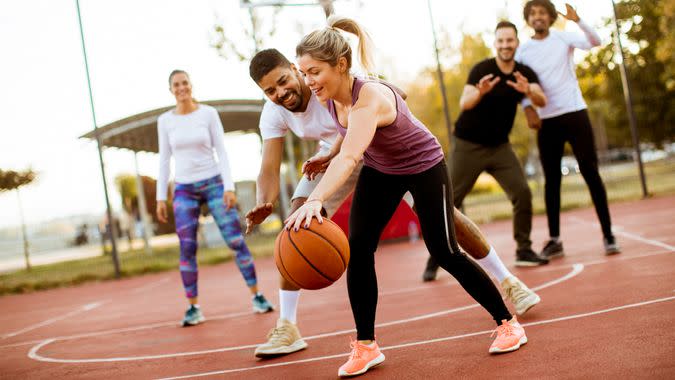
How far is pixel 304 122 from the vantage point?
15.3ft

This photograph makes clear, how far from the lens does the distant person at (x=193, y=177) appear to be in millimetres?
6277

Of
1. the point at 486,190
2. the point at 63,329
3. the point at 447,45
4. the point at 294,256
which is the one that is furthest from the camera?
the point at 486,190

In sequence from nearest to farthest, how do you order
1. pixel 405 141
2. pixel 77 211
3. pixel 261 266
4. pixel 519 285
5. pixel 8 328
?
pixel 405 141, pixel 519 285, pixel 8 328, pixel 261 266, pixel 77 211

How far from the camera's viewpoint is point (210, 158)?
638 cm

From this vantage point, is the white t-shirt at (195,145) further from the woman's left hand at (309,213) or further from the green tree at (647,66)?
the green tree at (647,66)

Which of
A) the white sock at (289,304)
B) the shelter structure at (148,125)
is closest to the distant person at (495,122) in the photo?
the white sock at (289,304)

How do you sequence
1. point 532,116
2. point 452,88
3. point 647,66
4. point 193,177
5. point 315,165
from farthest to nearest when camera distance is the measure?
point 452,88 → point 647,66 → point 532,116 → point 193,177 → point 315,165

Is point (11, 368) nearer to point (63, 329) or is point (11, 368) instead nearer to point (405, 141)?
point (63, 329)

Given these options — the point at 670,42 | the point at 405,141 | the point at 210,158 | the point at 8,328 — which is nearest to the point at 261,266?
the point at 8,328

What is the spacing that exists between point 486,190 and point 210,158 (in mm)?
30925

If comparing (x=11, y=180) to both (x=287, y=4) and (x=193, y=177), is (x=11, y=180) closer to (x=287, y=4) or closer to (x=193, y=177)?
(x=287, y=4)

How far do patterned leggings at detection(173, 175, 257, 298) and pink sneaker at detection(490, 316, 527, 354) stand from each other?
Answer: 3.05m

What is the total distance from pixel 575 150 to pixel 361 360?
359cm

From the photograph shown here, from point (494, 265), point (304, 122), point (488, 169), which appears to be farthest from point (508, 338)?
point (488, 169)
